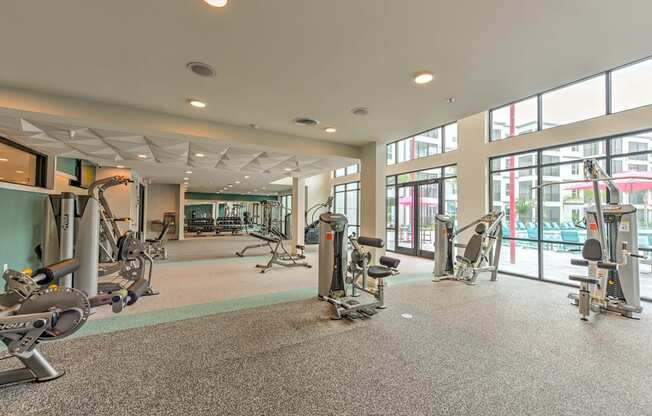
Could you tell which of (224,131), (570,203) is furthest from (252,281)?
(570,203)

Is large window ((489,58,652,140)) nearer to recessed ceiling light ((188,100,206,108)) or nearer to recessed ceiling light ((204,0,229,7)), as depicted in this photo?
recessed ceiling light ((204,0,229,7))

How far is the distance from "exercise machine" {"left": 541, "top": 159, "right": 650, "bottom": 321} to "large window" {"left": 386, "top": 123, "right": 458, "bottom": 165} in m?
3.48

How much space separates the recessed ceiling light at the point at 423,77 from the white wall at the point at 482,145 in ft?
12.9

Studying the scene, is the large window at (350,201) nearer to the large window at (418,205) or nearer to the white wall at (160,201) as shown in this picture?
the large window at (418,205)

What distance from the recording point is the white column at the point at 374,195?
5.24 m

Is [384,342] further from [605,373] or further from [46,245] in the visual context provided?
[46,245]

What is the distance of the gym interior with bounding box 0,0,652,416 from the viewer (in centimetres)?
195

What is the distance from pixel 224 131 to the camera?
4.46m

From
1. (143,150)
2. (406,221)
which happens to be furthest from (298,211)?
(143,150)

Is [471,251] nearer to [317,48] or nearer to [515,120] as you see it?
[515,120]

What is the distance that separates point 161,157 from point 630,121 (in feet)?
28.5

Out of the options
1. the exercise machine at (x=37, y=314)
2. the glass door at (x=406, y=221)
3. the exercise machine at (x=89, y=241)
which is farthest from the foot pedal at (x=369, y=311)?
the glass door at (x=406, y=221)

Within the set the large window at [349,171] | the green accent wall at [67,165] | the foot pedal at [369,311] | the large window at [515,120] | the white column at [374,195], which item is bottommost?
the foot pedal at [369,311]

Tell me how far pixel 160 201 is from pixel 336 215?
12.2 metres
